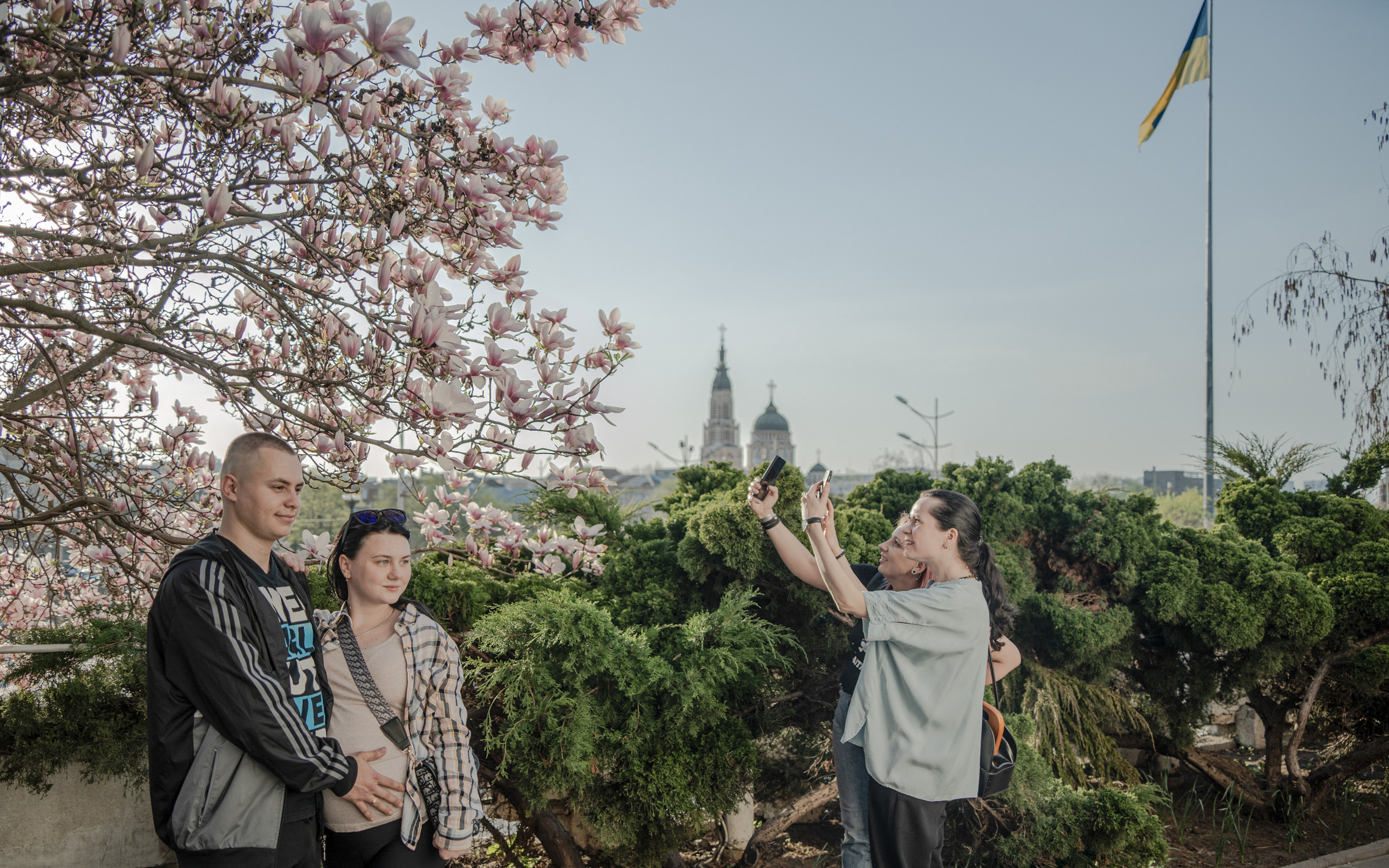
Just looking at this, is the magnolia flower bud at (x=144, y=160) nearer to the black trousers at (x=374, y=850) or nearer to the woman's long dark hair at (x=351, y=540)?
the woman's long dark hair at (x=351, y=540)

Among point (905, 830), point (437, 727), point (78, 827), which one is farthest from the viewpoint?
point (78, 827)

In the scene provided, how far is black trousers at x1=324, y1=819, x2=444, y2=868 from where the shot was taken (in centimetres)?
220

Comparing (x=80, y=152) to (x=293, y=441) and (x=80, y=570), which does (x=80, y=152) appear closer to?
(x=293, y=441)

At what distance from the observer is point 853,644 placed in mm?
2982

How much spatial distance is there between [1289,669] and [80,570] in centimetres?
692

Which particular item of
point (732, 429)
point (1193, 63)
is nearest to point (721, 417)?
point (732, 429)

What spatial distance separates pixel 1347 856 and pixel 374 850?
4.73m

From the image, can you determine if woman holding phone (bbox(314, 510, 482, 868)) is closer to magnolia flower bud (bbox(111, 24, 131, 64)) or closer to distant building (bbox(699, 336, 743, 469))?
magnolia flower bud (bbox(111, 24, 131, 64))

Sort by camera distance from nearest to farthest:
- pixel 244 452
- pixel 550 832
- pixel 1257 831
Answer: pixel 244 452
pixel 550 832
pixel 1257 831

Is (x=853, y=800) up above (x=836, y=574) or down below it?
below

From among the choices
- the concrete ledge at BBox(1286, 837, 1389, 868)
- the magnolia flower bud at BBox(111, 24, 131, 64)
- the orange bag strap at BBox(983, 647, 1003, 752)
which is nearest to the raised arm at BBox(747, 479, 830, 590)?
the orange bag strap at BBox(983, 647, 1003, 752)

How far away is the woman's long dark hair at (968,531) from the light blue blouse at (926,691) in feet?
0.48

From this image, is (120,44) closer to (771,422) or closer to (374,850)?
(374,850)

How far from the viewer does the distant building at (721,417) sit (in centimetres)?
12888
